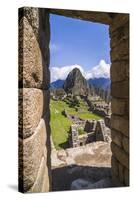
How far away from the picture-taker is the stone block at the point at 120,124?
4008mm

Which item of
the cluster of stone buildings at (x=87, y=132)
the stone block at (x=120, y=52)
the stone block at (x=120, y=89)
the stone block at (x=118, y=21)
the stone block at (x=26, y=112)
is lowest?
the cluster of stone buildings at (x=87, y=132)

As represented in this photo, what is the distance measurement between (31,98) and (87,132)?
95cm

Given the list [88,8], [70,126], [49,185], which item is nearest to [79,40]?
[88,8]

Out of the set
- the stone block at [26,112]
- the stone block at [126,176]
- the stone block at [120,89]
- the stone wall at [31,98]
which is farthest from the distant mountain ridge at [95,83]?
the stone block at [126,176]

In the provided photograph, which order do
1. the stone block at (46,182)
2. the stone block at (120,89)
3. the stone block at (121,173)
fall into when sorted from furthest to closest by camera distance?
the stone block at (121,173) → the stone block at (120,89) → the stone block at (46,182)

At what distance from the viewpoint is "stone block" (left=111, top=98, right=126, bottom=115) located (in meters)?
4.04

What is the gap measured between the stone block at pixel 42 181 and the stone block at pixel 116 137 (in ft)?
2.89

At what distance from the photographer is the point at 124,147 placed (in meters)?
4.05

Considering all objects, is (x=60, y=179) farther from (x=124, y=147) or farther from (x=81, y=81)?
(x=81, y=81)

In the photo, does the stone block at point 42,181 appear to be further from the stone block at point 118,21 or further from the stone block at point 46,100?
the stone block at point 118,21

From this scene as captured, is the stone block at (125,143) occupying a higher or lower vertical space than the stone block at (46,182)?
higher

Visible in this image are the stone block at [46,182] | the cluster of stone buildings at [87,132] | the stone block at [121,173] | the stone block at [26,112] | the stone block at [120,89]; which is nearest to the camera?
the stone block at [26,112]

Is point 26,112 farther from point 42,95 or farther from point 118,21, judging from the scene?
point 118,21

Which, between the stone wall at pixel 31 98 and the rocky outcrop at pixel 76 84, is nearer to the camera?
the stone wall at pixel 31 98
